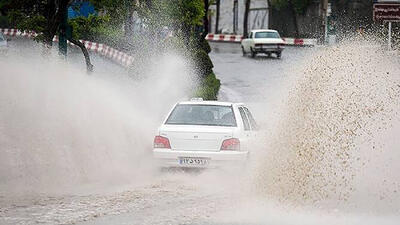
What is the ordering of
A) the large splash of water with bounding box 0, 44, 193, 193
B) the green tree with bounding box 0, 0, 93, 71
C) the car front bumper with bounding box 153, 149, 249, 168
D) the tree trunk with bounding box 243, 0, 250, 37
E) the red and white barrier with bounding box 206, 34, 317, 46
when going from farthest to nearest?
the tree trunk with bounding box 243, 0, 250, 37 < the red and white barrier with bounding box 206, 34, 317, 46 < the green tree with bounding box 0, 0, 93, 71 < the large splash of water with bounding box 0, 44, 193, 193 < the car front bumper with bounding box 153, 149, 249, 168

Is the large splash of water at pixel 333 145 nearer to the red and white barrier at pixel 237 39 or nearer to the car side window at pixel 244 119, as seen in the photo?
the car side window at pixel 244 119

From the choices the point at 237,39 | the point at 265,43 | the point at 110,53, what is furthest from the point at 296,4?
the point at 110,53

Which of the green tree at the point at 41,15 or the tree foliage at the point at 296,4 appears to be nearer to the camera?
the green tree at the point at 41,15

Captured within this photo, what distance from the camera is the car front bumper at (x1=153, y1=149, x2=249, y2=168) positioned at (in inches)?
629

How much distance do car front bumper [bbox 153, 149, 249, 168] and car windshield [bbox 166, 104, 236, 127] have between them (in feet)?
2.42

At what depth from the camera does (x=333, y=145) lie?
15.2 m

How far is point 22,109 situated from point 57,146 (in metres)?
3.06

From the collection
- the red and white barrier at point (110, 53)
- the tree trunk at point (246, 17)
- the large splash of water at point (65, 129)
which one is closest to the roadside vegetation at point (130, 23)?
the large splash of water at point (65, 129)

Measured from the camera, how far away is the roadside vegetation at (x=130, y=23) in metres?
21.4

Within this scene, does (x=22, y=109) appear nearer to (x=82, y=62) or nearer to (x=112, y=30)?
(x=112, y=30)

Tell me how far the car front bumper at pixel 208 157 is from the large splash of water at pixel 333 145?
600 mm

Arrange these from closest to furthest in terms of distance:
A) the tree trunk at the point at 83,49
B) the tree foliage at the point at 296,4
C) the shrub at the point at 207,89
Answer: the tree trunk at the point at 83,49 → the shrub at the point at 207,89 → the tree foliage at the point at 296,4

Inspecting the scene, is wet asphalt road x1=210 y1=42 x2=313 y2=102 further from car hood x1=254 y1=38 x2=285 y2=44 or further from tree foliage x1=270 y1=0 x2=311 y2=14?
tree foliage x1=270 y1=0 x2=311 y2=14

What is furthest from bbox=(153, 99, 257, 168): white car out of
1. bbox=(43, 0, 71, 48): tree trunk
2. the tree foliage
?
the tree foliage
